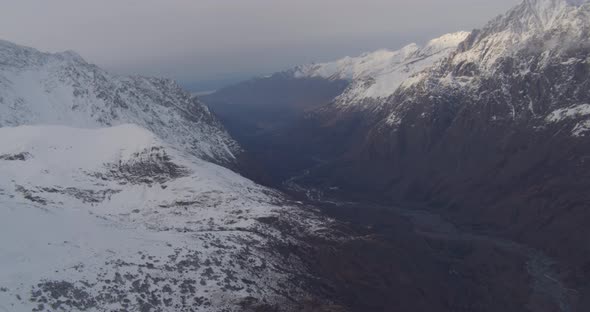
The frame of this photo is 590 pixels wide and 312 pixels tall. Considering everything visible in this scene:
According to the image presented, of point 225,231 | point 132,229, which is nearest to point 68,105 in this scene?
point 225,231

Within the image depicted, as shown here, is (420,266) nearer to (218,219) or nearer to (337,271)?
(337,271)

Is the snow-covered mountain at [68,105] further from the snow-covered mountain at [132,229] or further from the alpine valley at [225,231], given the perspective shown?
the snow-covered mountain at [132,229]

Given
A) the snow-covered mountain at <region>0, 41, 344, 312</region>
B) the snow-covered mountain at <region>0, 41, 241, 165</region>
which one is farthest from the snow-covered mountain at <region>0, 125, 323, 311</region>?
the snow-covered mountain at <region>0, 41, 241, 165</region>

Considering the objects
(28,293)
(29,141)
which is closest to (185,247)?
(28,293)

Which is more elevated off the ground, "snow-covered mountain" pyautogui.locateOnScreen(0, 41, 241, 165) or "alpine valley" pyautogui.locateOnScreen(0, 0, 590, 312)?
"snow-covered mountain" pyautogui.locateOnScreen(0, 41, 241, 165)

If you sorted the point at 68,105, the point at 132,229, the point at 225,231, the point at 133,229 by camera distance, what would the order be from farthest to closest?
1. the point at 68,105
2. the point at 225,231
3. the point at 133,229
4. the point at 132,229

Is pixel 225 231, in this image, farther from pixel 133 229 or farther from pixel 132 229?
pixel 132 229

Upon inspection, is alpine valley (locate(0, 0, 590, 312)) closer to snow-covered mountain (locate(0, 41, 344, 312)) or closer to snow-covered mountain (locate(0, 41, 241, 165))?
snow-covered mountain (locate(0, 41, 344, 312))

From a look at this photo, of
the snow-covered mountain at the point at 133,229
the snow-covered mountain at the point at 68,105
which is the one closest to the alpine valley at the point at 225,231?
the snow-covered mountain at the point at 133,229
